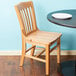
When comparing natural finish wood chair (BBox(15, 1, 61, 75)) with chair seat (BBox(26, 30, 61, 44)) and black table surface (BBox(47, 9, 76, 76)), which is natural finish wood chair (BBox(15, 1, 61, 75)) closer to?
chair seat (BBox(26, 30, 61, 44))

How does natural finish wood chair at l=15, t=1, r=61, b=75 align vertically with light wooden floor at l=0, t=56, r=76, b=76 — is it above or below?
above

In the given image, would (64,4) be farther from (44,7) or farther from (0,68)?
(0,68)

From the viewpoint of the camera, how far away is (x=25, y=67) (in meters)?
2.24

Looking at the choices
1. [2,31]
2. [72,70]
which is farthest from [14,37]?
[72,70]

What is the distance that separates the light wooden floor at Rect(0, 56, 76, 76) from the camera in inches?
82.6

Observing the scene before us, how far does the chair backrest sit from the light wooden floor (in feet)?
1.61

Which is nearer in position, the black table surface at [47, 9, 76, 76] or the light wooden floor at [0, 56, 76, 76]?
the black table surface at [47, 9, 76, 76]

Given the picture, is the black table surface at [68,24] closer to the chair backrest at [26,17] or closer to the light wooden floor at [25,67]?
the light wooden floor at [25,67]

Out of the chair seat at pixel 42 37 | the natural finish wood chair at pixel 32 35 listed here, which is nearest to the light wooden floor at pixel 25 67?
the natural finish wood chair at pixel 32 35

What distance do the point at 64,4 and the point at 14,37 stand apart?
92cm

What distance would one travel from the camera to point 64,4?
7.63 feet

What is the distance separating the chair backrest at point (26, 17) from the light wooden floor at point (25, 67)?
49cm

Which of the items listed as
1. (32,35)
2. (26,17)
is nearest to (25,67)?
(32,35)

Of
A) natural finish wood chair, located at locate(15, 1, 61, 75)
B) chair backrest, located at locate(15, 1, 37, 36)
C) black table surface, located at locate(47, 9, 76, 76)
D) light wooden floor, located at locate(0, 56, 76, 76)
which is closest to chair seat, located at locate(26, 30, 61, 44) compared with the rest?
natural finish wood chair, located at locate(15, 1, 61, 75)
